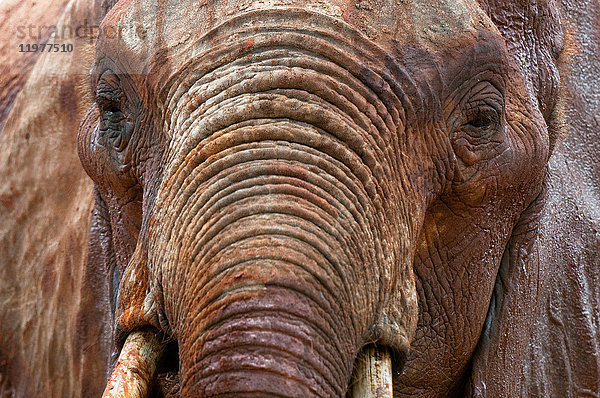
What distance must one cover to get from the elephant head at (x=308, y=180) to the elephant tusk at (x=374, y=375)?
1.4 inches

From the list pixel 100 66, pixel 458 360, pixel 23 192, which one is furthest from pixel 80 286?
pixel 458 360

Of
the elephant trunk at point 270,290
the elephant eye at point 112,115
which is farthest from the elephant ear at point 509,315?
the elephant eye at point 112,115

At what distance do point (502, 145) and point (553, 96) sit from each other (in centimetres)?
47

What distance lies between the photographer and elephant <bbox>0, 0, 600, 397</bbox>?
5.80 ft

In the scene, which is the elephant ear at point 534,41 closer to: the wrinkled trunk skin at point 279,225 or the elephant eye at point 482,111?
the elephant eye at point 482,111

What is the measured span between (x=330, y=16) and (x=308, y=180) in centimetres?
45

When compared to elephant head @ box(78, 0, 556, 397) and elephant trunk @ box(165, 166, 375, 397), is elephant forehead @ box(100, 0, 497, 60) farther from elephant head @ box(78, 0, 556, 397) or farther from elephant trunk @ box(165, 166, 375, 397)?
elephant trunk @ box(165, 166, 375, 397)

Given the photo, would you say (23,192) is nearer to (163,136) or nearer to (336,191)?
(163,136)

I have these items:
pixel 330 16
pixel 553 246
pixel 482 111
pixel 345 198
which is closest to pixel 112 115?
pixel 330 16

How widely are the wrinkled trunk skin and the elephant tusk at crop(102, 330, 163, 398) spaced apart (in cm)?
10

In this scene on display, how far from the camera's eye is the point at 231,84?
1.97 m

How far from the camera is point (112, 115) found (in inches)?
95.8

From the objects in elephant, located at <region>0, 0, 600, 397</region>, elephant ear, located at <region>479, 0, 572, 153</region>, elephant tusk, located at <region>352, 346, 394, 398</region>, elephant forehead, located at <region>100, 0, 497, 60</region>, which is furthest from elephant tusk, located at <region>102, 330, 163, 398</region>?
elephant ear, located at <region>479, 0, 572, 153</region>

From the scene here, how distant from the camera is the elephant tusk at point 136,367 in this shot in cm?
195
